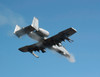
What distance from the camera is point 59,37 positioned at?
74.8 metres

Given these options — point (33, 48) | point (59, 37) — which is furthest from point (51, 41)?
point (33, 48)

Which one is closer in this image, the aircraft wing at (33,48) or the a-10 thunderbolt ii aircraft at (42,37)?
the a-10 thunderbolt ii aircraft at (42,37)

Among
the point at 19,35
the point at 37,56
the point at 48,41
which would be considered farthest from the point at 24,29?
the point at 37,56

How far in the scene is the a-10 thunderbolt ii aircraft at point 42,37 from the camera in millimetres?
70062

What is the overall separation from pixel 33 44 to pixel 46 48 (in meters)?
4.96

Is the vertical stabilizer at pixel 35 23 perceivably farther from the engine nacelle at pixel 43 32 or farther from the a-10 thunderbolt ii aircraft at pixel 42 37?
the engine nacelle at pixel 43 32

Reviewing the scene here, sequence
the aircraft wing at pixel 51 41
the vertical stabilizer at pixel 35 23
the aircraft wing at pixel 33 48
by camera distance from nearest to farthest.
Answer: the vertical stabilizer at pixel 35 23, the aircraft wing at pixel 51 41, the aircraft wing at pixel 33 48

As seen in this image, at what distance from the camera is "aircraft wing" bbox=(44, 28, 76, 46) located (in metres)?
71.6

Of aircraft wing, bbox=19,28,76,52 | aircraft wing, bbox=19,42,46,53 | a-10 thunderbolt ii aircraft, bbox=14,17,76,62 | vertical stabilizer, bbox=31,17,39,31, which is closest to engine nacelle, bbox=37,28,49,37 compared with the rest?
a-10 thunderbolt ii aircraft, bbox=14,17,76,62

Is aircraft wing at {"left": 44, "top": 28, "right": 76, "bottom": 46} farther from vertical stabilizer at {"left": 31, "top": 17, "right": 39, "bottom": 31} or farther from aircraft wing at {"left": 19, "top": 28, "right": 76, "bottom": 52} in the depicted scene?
vertical stabilizer at {"left": 31, "top": 17, "right": 39, "bottom": 31}

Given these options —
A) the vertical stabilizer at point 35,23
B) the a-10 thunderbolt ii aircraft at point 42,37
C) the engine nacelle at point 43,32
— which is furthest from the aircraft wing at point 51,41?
the vertical stabilizer at point 35,23

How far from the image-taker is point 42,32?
72625mm

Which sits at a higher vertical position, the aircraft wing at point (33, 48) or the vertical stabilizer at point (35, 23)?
the aircraft wing at point (33, 48)

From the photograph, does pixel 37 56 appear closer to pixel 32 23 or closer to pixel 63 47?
pixel 63 47
